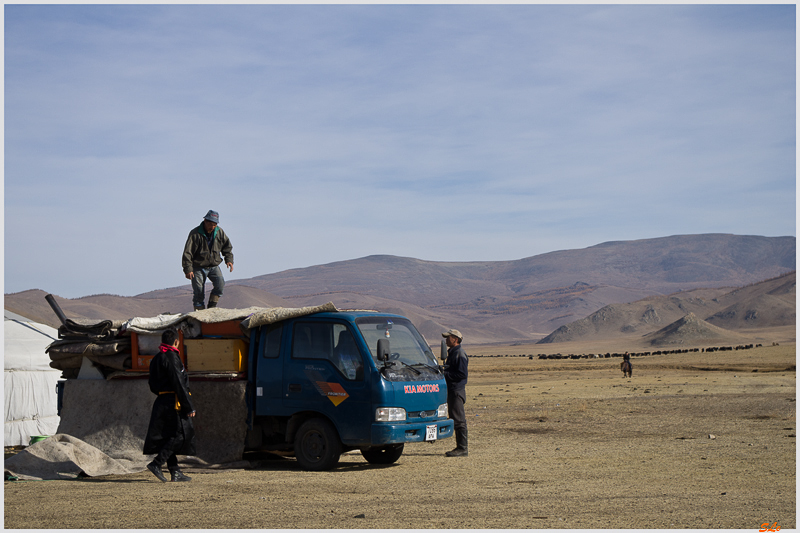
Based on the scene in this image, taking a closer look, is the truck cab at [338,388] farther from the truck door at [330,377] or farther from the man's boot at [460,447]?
the man's boot at [460,447]

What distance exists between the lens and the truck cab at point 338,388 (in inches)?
467

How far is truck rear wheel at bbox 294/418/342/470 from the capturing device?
12102mm

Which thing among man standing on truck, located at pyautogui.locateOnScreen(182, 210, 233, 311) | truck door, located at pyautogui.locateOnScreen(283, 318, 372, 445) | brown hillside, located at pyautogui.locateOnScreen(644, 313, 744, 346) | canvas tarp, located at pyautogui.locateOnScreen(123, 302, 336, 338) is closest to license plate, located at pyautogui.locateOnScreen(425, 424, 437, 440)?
truck door, located at pyautogui.locateOnScreen(283, 318, 372, 445)

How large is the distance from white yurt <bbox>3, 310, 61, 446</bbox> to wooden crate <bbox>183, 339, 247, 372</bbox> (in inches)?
275

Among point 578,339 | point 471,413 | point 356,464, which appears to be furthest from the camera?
point 578,339

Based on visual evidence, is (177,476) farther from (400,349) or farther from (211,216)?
(211,216)

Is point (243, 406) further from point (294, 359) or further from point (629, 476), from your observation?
point (629, 476)

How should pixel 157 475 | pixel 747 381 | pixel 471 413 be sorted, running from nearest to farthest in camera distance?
pixel 157 475, pixel 471 413, pixel 747 381

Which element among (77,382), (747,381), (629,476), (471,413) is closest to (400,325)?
(629,476)

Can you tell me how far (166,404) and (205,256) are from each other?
12.8 ft

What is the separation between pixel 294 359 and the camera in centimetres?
1232

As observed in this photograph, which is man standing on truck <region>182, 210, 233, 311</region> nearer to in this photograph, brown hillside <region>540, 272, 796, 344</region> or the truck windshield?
the truck windshield

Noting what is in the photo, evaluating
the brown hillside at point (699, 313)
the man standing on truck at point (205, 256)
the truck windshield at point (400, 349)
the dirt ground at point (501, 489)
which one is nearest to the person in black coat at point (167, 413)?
the dirt ground at point (501, 489)

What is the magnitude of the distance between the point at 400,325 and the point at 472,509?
4.29 m
